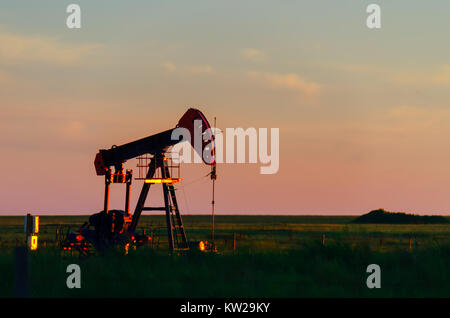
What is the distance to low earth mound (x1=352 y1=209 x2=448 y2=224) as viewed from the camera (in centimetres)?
11631

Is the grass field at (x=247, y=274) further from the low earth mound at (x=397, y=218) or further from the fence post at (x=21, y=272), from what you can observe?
the low earth mound at (x=397, y=218)

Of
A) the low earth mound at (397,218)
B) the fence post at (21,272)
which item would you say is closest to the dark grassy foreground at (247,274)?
the fence post at (21,272)

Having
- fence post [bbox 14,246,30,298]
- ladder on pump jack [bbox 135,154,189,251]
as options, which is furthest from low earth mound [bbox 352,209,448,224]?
fence post [bbox 14,246,30,298]

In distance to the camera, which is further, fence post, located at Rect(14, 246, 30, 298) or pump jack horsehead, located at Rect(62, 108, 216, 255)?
pump jack horsehead, located at Rect(62, 108, 216, 255)

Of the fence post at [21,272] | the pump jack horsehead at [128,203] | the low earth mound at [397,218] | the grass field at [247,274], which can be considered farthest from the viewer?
the low earth mound at [397,218]

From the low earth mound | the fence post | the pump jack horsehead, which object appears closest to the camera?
the fence post

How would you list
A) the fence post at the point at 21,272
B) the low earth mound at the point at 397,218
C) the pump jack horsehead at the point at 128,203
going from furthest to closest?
the low earth mound at the point at 397,218 → the pump jack horsehead at the point at 128,203 → the fence post at the point at 21,272

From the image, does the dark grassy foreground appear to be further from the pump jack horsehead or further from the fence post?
the pump jack horsehead

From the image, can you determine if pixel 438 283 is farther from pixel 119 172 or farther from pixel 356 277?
pixel 119 172

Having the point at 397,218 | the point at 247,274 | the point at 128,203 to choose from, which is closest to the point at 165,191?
the point at 128,203

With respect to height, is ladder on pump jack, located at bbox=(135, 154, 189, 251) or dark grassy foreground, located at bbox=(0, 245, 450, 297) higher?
ladder on pump jack, located at bbox=(135, 154, 189, 251)

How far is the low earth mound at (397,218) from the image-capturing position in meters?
116
